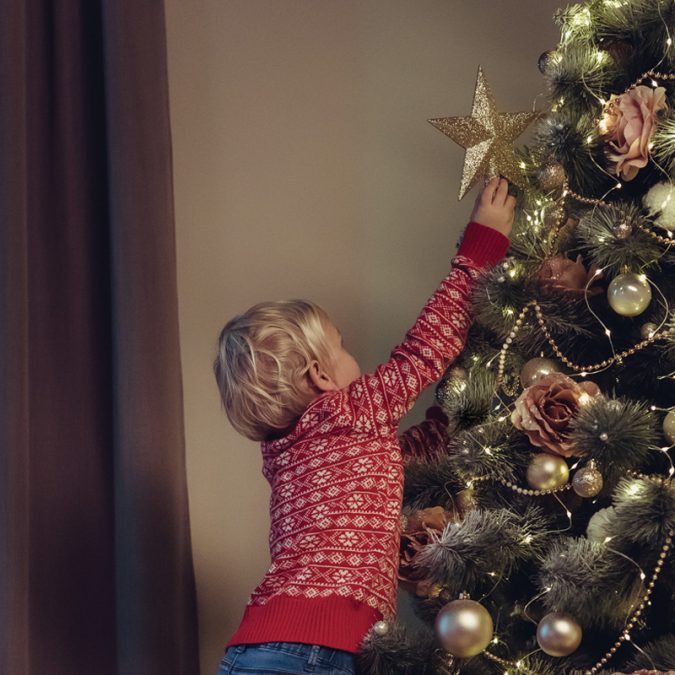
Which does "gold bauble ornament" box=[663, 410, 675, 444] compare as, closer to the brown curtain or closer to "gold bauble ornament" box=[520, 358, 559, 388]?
"gold bauble ornament" box=[520, 358, 559, 388]

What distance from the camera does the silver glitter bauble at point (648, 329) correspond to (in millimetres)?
1100

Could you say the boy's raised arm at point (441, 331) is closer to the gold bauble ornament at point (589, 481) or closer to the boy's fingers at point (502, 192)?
the boy's fingers at point (502, 192)

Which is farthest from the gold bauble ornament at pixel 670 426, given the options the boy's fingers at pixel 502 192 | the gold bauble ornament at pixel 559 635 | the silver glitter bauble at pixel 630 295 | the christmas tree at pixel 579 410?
the boy's fingers at pixel 502 192

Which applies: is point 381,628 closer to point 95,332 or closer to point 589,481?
point 589,481

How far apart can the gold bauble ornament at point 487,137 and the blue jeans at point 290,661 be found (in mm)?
726

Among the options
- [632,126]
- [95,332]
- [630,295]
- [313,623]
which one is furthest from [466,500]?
[95,332]

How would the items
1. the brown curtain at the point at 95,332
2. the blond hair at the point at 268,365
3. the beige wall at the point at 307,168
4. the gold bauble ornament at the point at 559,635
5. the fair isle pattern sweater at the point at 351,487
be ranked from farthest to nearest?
the beige wall at the point at 307,168 < the brown curtain at the point at 95,332 < the blond hair at the point at 268,365 < the fair isle pattern sweater at the point at 351,487 < the gold bauble ornament at the point at 559,635

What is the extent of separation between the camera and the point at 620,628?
1057mm

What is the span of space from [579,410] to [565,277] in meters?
0.20

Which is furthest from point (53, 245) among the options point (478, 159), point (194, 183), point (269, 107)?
point (478, 159)

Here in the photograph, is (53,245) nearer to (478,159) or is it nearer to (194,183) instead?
(194,183)

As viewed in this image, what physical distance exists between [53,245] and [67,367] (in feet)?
0.73

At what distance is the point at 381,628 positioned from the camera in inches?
46.7

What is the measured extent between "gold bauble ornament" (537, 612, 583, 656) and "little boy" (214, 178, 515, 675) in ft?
1.00
